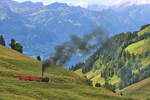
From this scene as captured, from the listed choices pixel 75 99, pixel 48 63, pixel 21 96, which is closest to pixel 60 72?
pixel 48 63

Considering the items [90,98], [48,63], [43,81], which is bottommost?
[90,98]

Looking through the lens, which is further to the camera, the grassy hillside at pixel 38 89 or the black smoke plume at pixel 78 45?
the black smoke plume at pixel 78 45

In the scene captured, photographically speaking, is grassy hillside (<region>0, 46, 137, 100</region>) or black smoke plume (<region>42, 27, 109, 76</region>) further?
black smoke plume (<region>42, 27, 109, 76</region>)

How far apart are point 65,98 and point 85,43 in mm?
29595

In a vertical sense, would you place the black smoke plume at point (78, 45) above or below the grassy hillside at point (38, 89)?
above

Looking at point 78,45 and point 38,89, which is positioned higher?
point 78,45

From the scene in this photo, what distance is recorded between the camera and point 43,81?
9769 centimetres

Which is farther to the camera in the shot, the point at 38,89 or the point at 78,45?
the point at 78,45

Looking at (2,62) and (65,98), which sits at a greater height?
(2,62)

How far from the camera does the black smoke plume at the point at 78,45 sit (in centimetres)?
9044

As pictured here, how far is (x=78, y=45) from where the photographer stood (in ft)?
320

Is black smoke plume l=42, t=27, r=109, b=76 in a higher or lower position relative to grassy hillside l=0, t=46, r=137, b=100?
higher

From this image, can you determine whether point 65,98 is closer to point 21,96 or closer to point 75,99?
point 75,99

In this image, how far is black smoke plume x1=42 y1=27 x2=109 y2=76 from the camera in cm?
9044
